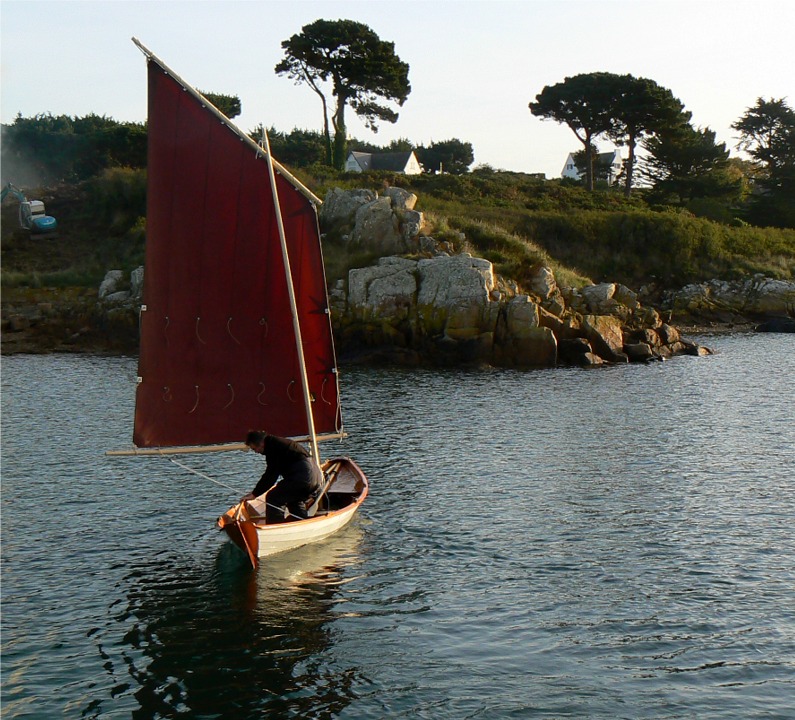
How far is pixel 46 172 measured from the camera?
97.6m

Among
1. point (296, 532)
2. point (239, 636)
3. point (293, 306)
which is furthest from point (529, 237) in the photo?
point (239, 636)

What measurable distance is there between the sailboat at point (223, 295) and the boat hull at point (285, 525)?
0.04 m

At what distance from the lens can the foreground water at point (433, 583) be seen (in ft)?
46.4

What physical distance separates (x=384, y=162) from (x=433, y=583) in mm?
104349

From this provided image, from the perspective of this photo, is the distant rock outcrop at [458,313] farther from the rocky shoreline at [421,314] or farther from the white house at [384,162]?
the white house at [384,162]

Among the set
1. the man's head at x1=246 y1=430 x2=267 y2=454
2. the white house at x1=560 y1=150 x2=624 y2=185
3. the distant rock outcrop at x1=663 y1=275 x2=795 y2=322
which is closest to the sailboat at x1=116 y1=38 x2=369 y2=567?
the man's head at x1=246 y1=430 x2=267 y2=454

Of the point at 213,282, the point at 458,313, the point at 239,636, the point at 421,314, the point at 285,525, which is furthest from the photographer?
the point at 421,314

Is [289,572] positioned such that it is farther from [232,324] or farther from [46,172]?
[46,172]

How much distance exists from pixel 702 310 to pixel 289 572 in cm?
5458

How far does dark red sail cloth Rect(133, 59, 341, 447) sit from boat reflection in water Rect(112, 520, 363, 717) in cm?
306

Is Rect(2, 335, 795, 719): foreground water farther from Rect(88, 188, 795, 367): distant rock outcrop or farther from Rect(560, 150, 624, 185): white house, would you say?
Rect(560, 150, 624, 185): white house

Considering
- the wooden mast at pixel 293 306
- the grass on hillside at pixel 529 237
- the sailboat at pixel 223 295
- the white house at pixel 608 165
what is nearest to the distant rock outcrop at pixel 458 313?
the grass on hillside at pixel 529 237

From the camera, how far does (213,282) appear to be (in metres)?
19.4

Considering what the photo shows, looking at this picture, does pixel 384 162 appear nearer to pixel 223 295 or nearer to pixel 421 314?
pixel 421 314
